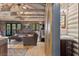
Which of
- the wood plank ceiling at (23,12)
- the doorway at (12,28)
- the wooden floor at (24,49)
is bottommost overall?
the wooden floor at (24,49)

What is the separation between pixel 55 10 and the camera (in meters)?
1.30

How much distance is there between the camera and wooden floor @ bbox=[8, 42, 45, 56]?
1.35 metres

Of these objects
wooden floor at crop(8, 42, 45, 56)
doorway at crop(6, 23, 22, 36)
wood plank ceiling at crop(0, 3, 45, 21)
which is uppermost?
wood plank ceiling at crop(0, 3, 45, 21)

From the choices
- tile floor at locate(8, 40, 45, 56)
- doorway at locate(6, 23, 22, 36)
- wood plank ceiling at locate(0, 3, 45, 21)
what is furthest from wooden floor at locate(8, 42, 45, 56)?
wood plank ceiling at locate(0, 3, 45, 21)

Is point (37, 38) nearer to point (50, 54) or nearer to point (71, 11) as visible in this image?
point (50, 54)

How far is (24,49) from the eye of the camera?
1427 millimetres

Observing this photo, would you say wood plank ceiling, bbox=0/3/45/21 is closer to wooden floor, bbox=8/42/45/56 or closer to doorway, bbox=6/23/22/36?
doorway, bbox=6/23/22/36

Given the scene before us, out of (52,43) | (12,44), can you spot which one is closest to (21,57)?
(12,44)

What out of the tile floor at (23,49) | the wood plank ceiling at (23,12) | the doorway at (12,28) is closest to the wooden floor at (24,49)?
the tile floor at (23,49)

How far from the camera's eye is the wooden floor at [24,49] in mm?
1354

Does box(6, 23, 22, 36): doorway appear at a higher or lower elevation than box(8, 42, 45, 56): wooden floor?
higher

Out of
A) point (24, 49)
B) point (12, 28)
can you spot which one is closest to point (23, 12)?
point (12, 28)

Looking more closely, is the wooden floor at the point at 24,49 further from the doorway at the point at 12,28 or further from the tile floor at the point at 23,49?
→ the doorway at the point at 12,28

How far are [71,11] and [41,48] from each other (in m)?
0.48
